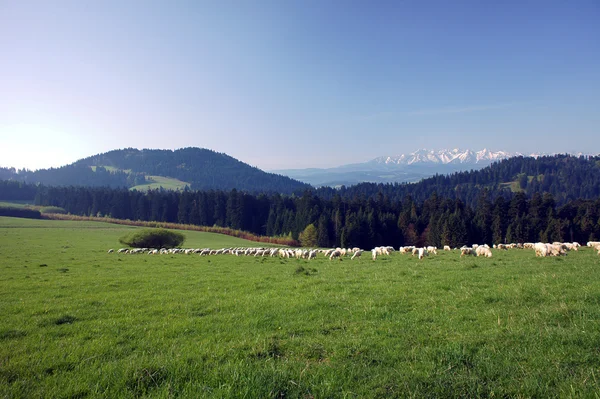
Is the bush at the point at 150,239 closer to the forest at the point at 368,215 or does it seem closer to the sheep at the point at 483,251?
the sheep at the point at 483,251

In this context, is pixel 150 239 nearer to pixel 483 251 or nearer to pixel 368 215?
pixel 483 251

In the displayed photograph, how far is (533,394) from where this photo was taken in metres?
4.50

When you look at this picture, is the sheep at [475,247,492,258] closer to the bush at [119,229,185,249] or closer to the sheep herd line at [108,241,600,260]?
the sheep herd line at [108,241,600,260]

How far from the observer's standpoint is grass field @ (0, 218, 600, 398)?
4906mm

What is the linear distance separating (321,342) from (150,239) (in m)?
49.1

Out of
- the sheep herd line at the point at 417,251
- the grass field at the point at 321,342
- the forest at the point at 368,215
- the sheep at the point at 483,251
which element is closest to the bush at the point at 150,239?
the sheep herd line at the point at 417,251

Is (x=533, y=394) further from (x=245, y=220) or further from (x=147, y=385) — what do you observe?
(x=245, y=220)

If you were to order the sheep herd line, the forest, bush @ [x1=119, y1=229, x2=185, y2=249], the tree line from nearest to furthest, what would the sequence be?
the sheep herd line → bush @ [x1=119, y1=229, x2=185, y2=249] → the tree line → the forest

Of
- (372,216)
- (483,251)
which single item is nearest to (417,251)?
(483,251)

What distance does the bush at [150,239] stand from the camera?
4916 cm

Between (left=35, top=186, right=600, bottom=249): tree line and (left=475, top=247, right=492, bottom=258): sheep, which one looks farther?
(left=35, top=186, right=600, bottom=249): tree line

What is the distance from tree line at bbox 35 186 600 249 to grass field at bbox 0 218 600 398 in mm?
75464

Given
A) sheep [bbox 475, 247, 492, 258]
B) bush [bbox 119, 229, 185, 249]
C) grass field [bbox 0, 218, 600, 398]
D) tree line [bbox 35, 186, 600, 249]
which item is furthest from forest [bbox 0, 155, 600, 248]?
grass field [bbox 0, 218, 600, 398]

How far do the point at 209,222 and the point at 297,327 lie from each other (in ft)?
395
